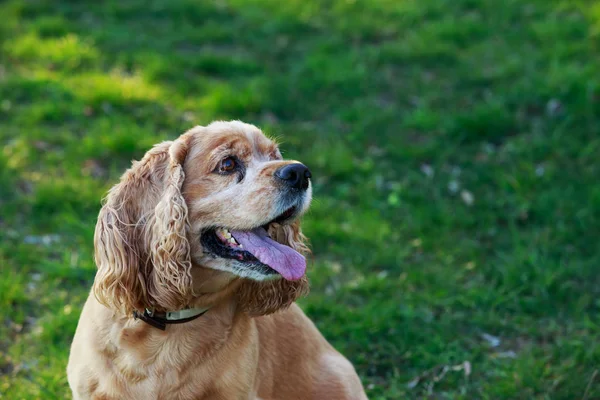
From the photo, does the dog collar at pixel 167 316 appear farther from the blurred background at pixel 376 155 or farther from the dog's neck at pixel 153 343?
the blurred background at pixel 376 155

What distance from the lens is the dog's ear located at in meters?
3.64

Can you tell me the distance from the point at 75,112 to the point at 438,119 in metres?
3.34

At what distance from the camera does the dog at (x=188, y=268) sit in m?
3.68

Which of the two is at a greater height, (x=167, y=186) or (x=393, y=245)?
(x=167, y=186)

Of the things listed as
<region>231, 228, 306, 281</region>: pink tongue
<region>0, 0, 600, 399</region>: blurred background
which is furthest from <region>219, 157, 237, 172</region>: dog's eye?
<region>0, 0, 600, 399</region>: blurred background

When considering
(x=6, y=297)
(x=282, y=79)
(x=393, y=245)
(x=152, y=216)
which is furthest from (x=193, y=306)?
(x=282, y=79)

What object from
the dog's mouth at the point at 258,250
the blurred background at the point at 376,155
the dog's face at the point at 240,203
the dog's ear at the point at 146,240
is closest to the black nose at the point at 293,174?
the dog's face at the point at 240,203

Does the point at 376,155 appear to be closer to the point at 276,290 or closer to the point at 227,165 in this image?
the point at 276,290

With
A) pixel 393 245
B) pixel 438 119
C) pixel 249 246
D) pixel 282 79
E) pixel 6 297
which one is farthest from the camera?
pixel 282 79

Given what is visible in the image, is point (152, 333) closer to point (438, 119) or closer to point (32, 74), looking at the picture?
point (438, 119)

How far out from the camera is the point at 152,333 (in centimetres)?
381

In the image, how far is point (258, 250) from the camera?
371 centimetres

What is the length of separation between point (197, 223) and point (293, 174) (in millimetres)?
502

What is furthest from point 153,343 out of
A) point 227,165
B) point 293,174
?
point 293,174
